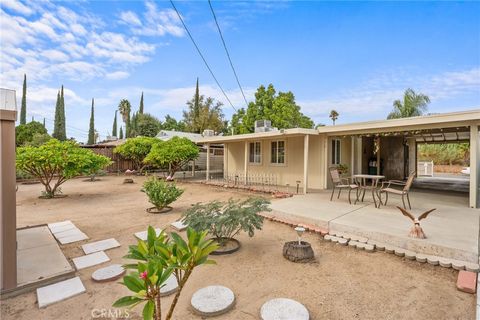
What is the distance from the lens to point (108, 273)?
10.3 ft

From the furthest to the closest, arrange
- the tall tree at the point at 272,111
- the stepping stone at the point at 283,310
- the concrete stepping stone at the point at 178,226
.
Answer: the tall tree at the point at 272,111 → the concrete stepping stone at the point at 178,226 → the stepping stone at the point at 283,310

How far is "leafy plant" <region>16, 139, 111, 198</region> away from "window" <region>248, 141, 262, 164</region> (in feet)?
22.6

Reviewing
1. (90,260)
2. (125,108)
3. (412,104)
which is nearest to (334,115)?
(412,104)

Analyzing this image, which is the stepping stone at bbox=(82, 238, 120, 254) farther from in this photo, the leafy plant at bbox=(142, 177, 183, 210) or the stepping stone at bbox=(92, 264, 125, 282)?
the leafy plant at bbox=(142, 177, 183, 210)

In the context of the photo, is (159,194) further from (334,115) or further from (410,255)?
(334,115)

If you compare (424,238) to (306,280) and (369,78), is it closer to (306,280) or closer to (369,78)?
(306,280)

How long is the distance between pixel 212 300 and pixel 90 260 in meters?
2.26

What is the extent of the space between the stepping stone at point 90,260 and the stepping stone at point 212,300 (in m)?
1.88

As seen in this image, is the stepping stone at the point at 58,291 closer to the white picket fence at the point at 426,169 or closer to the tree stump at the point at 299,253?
the tree stump at the point at 299,253

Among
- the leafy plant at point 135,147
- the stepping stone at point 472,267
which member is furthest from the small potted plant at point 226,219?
the leafy plant at point 135,147

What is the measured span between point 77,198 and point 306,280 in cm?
893

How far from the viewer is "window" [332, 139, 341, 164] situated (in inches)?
377

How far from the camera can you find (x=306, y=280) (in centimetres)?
304

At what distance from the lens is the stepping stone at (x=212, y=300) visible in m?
2.37
